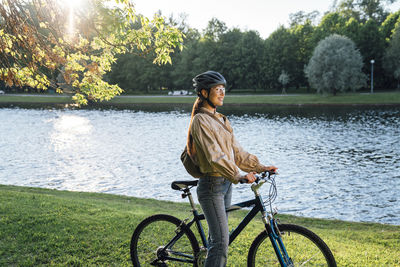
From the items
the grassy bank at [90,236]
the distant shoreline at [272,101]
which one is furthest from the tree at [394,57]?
the grassy bank at [90,236]

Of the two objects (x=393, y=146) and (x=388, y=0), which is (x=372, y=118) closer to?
(x=393, y=146)

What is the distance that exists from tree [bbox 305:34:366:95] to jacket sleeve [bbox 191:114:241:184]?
49.0m

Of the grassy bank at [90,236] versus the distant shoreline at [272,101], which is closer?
the grassy bank at [90,236]

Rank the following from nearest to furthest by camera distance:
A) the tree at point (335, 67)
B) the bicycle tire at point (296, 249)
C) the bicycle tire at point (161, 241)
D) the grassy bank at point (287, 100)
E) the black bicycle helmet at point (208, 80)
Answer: the bicycle tire at point (296, 249) < the black bicycle helmet at point (208, 80) < the bicycle tire at point (161, 241) < the grassy bank at point (287, 100) < the tree at point (335, 67)

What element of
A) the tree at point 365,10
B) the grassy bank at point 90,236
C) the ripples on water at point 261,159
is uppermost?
the tree at point 365,10

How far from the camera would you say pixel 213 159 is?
3117mm

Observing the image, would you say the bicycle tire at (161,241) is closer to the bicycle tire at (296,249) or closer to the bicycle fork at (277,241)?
the bicycle tire at (296,249)

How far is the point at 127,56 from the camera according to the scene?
77.8m

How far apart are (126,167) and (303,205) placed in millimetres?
8041

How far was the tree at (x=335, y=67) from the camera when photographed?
4909 cm

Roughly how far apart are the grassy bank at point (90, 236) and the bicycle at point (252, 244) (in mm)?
887

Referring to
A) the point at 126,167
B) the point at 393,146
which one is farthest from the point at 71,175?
the point at 393,146

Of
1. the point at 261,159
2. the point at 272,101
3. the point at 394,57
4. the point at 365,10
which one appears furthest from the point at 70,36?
the point at 365,10

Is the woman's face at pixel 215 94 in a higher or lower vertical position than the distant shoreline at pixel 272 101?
higher
